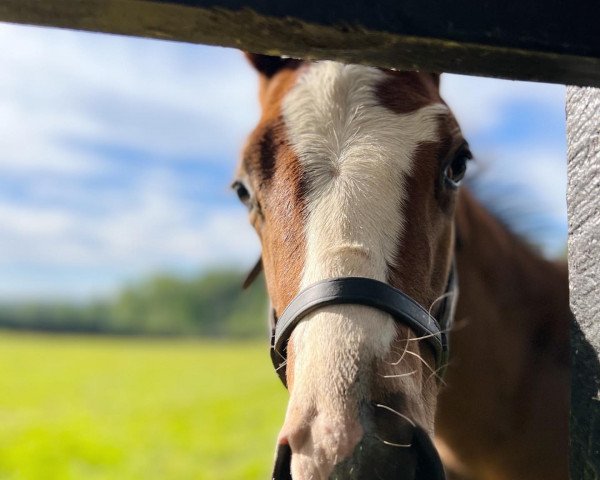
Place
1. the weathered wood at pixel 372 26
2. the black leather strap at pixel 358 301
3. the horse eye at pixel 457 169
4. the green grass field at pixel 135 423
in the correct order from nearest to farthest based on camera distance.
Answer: the weathered wood at pixel 372 26
the black leather strap at pixel 358 301
the horse eye at pixel 457 169
the green grass field at pixel 135 423

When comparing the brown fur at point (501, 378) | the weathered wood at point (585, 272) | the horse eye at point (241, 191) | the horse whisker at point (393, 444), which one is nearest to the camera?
the weathered wood at point (585, 272)

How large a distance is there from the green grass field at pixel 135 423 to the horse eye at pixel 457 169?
15.6ft

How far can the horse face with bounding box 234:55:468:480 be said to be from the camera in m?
1.48

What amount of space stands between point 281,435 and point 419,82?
52.7 inches

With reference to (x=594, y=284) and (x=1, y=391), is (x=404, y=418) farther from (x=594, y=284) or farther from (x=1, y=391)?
(x=1, y=391)

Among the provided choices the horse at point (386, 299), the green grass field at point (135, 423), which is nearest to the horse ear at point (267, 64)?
the horse at point (386, 299)

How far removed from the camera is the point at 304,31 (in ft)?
3.51

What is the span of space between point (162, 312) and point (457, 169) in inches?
2650

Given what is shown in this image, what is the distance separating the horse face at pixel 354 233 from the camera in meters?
1.48

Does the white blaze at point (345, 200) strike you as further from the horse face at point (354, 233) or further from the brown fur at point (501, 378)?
the brown fur at point (501, 378)

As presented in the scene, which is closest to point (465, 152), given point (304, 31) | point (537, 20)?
point (537, 20)

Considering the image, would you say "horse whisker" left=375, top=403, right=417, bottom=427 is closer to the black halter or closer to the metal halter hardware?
the black halter

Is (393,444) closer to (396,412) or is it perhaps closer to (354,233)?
(396,412)

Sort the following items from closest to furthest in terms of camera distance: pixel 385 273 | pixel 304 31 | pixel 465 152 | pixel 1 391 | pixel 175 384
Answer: pixel 304 31 < pixel 385 273 < pixel 465 152 < pixel 1 391 < pixel 175 384
